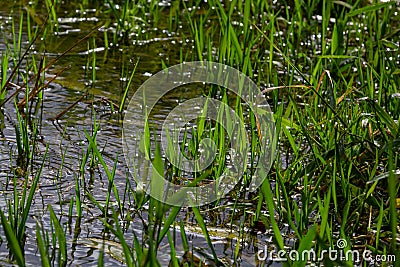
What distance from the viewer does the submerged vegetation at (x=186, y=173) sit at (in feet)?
5.85

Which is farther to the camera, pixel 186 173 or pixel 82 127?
pixel 82 127

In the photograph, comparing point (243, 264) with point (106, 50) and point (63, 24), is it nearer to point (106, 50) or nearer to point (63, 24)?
point (106, 50)

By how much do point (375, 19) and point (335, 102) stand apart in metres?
1.72

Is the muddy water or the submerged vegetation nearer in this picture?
the submerged vegetation

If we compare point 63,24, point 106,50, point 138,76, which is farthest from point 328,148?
point 63,24

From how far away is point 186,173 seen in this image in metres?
2.36

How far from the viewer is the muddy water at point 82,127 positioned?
1.93 m

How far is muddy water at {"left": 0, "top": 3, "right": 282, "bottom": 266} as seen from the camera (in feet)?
6.34

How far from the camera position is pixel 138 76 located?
326 centimetres

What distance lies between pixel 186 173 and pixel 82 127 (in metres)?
0.52

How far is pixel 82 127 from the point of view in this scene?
8.87ft

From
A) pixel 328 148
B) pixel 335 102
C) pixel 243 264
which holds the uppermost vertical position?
pixel 335 102

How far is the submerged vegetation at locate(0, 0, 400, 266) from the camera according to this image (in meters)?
1.78

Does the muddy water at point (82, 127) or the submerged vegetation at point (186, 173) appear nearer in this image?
the submerged vegetation at point (186, 173)
